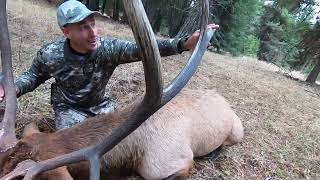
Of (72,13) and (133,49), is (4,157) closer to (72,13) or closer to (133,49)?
(72,13)

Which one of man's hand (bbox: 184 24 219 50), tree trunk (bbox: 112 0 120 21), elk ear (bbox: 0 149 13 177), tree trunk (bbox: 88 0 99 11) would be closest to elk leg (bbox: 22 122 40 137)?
elk ear (bbox: 0 149 13 177)

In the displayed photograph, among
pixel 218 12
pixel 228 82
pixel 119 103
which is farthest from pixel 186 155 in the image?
pixel 218 12

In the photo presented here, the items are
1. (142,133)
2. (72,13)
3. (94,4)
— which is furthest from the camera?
(94,4)

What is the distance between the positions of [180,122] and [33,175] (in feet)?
5.49

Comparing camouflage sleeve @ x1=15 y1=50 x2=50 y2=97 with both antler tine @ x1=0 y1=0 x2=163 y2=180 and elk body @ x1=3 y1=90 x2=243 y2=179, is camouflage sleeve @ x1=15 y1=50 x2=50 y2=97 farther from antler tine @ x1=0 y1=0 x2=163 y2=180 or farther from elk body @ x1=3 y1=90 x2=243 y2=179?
antler tine @ x1=0 y1=0 x2=163 y2=180

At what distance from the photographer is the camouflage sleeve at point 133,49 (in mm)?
4125

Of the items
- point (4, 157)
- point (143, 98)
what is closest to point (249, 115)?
point (143, 98)

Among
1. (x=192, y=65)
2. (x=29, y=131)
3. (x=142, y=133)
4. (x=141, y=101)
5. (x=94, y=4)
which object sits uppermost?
(x=192, y=65)

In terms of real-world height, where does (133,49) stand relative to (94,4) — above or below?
above

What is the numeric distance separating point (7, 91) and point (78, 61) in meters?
0.91

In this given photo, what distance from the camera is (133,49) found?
420 centimetres

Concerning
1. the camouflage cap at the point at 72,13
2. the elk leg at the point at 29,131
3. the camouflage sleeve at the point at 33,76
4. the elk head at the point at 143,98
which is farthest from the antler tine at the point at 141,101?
the camouflage sleeve at the point at 33,76

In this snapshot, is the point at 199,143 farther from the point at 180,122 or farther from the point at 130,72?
the point at 130,72

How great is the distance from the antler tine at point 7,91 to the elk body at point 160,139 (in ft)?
0.49
